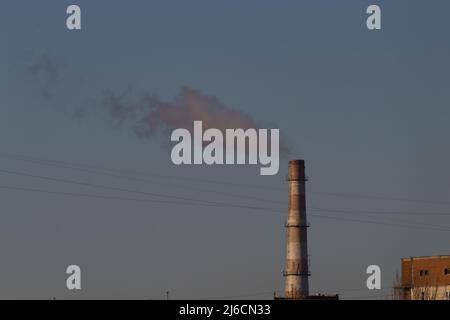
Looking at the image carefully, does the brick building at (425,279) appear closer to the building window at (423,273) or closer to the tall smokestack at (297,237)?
the building window at (423,273)

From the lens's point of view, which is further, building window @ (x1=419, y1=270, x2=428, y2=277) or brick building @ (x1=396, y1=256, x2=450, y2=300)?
building window @ (x1=419, y1=270, x2=428, y2=277)

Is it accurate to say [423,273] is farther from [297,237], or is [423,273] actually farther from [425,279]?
[297,237]

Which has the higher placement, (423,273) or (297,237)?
(297,237)

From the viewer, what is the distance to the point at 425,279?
99.7m

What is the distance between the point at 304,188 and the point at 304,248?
486cm

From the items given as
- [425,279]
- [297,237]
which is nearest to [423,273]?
[425,279]

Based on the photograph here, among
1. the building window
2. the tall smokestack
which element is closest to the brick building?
the building window

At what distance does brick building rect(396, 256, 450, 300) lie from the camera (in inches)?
3878

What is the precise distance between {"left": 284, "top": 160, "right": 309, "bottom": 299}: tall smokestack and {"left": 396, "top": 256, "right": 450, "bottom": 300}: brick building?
11067mm

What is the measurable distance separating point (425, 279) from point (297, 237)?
1390cm

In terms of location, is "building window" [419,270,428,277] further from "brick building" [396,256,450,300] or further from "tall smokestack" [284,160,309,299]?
"tall smokestack" [284,160,309,299]

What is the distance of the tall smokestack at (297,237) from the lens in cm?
9206
